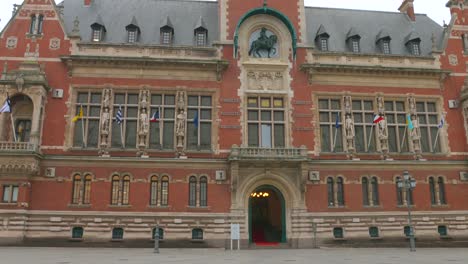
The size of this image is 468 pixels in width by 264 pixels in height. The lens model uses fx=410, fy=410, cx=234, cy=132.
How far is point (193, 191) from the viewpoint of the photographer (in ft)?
93.5

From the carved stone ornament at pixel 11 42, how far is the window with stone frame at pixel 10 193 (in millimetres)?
10175

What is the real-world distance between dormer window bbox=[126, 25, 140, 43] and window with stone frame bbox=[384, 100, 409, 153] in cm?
1999

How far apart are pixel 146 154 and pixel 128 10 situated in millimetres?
13596

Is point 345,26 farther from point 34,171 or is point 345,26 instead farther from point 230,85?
point 34,171

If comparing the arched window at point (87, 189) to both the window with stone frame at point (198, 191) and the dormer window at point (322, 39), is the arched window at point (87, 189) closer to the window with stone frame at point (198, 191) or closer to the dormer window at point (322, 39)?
the window with stone frame at point (198, 191)

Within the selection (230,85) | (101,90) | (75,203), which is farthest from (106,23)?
(75,203)

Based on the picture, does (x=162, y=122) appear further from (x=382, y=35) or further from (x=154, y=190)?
(x=382, y=35)

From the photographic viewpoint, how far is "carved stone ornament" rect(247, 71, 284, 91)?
3075 cm

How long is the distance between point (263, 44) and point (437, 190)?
16.9m

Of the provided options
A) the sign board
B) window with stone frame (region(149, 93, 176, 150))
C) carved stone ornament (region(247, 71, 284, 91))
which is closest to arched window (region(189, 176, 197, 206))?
window with stone frame (region(149, 93, 176, 150))

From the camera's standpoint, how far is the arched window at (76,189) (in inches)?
1084

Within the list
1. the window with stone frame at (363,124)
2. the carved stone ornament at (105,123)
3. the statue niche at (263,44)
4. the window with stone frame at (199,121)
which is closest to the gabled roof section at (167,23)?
the window with stone frame at (199,121)

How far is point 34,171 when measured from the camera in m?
26.5

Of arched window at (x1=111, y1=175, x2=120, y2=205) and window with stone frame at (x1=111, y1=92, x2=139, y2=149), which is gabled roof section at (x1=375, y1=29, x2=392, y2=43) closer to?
window with stone frame at (x1=111, y1=92, x2=139, y2=149)
